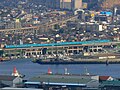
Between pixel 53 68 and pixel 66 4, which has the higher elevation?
pixel 53 68

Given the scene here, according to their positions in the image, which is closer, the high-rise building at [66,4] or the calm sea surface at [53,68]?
the calm sea surface at [53,68]

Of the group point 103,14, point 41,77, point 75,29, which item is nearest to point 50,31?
point 75,29

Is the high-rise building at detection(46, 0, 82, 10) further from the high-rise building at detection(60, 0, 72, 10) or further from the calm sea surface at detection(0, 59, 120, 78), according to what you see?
the calm sea surface at detection(0, 59, 120, 78)

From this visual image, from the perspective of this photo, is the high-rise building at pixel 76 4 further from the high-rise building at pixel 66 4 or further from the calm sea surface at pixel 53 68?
the calm sea surface at pixel 53 68

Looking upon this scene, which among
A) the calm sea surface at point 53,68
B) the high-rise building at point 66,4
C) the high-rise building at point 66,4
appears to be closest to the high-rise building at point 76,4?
the high-rise building at point 66,4

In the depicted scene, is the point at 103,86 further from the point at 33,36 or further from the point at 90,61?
the point at 33,36

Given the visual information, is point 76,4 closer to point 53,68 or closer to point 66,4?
point 66,4

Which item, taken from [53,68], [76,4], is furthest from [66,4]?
[53,68]

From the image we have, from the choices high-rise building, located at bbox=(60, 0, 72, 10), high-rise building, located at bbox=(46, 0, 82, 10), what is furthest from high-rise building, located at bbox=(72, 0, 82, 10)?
high-rise building, located at bbox=(60, 0, 72, 10)
